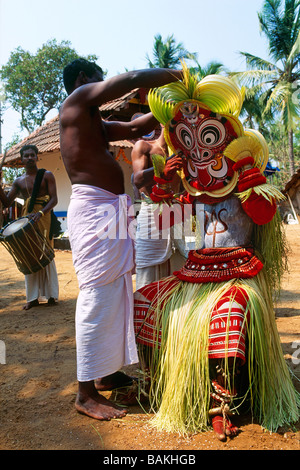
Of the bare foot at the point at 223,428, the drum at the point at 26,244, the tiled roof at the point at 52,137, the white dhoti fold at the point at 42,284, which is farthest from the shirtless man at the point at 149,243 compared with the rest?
the tiled roof at the point at 52,137

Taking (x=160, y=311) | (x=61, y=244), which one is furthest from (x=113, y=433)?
(x=61, y=244)

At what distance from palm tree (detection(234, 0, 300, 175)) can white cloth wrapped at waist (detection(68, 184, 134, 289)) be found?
18.1 metres

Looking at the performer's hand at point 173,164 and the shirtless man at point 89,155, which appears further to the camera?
the performer's hand at point 173,164

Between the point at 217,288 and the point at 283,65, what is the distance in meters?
21.1

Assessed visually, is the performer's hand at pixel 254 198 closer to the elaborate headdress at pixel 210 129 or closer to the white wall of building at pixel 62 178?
the elaborate headdress at pixel 210 129

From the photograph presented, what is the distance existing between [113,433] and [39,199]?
151 inches

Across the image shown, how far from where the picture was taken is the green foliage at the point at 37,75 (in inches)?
1009

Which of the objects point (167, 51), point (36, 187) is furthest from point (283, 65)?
point (36, 187)

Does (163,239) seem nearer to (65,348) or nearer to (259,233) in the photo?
(259,233)

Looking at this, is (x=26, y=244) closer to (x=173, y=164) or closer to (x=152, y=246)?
(x=152, y=246)

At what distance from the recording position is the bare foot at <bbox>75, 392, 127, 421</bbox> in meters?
2.45

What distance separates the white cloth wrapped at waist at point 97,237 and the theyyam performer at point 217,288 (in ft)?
0.99

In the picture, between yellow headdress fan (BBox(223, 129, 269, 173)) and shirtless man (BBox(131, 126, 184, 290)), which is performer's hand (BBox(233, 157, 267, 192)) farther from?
shirtless man (BBox(131, 126, 184, 290))

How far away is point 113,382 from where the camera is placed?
2.80 m
